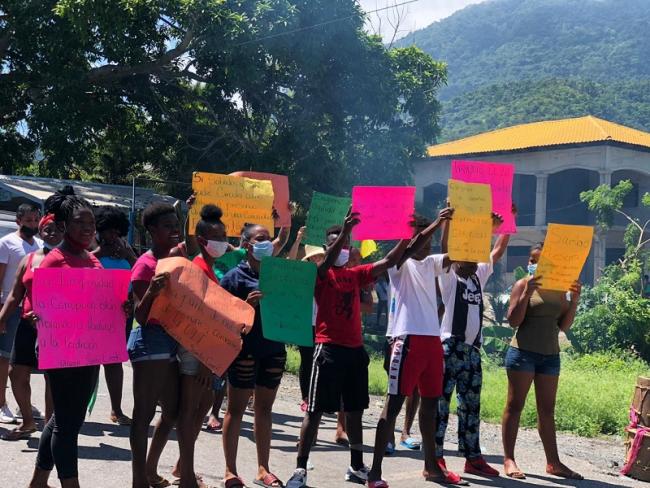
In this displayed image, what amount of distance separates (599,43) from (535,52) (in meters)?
12.7

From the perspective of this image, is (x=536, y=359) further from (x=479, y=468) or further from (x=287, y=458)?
(x=287, y=458)

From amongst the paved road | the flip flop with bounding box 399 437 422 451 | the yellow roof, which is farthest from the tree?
the yellow roof

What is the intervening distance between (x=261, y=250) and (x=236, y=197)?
1421 mm

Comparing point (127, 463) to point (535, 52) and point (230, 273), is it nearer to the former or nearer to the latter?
point (230, 273)

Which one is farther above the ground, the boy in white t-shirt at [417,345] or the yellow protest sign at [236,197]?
the yellow protest sign at [236,197]

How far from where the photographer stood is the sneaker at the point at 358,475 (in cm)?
620

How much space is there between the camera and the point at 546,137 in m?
41.9

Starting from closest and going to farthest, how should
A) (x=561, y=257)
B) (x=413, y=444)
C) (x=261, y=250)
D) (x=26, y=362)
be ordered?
(x=261, y=250), (x=26, y=362), (x=561, y=257), (x=413, y=444)

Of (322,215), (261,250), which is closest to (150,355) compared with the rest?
(261,250)

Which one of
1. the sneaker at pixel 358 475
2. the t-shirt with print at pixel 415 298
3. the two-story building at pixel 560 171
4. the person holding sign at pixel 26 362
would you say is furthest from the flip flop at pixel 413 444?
the two-story building at pixel 560 171

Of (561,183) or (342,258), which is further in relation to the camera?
(561,183)

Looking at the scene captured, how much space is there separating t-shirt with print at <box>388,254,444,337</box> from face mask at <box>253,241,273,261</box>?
3.26ft

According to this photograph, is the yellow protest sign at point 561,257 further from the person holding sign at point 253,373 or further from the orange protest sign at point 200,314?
the orange protest sign at point 200,314

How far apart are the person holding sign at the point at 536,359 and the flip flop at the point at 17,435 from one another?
3.68 m
